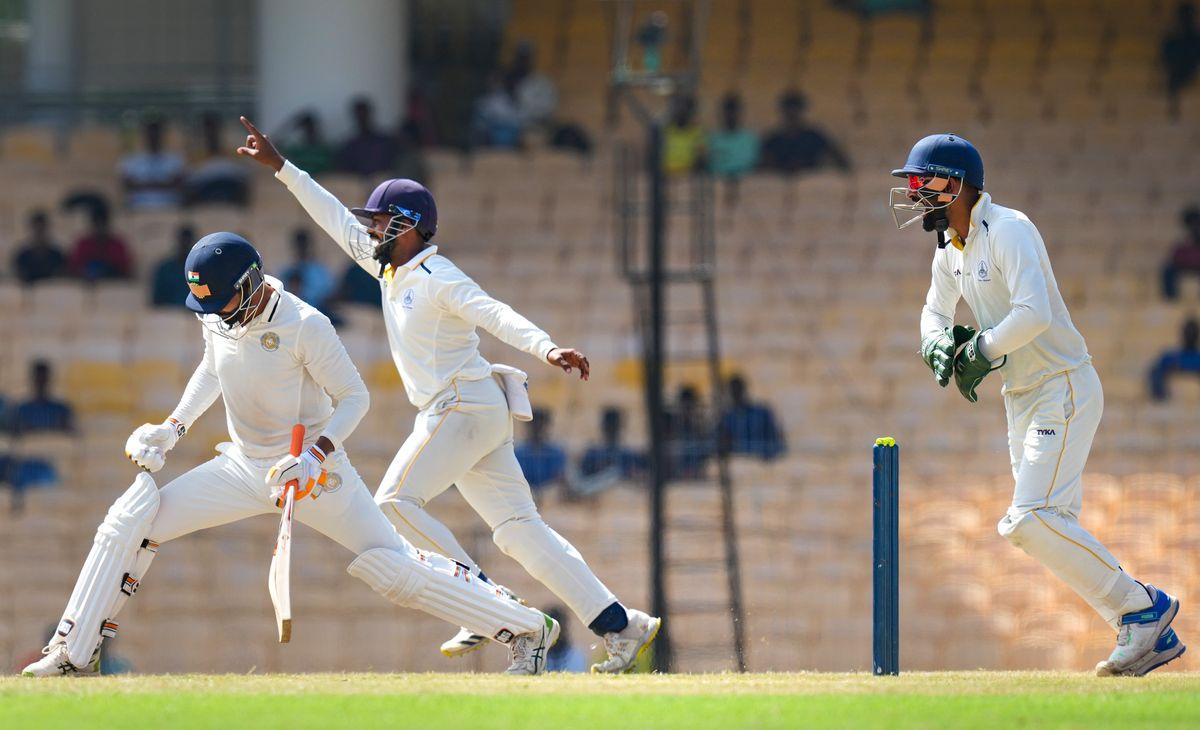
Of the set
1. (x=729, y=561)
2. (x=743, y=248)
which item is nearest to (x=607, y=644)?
(x=729, y=561)

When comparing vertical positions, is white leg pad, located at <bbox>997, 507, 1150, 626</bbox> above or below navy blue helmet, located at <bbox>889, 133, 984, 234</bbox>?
below

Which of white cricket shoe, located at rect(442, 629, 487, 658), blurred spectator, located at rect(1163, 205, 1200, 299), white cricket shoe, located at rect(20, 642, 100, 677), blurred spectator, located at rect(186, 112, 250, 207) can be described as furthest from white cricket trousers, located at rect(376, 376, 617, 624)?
blurred spectator, located at rect(186, 112, 250, 207)

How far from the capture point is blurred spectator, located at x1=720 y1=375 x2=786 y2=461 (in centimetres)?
1366

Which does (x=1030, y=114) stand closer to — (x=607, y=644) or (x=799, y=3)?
(x=799, y=3)

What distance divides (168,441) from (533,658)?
168cm

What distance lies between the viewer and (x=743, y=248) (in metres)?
16.6

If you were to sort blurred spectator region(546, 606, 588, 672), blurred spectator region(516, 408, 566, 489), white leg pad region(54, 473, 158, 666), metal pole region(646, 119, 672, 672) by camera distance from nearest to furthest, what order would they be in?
1. white leg pad region(54, 473, 158, 666)
2. blurred spectator region(546, 606, 588, 672)
3. metal pole region(646, 119, 672, 672)
4. blurred spectator region(516, 408, 566, 489)

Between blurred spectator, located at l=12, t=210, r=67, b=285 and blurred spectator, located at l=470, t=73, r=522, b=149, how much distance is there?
13.1ft

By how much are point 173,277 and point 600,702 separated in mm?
9501

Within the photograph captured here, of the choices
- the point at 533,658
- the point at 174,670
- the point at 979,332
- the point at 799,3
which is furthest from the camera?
the point at 799,3

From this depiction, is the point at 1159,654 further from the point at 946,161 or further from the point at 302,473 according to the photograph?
the point at 302,473

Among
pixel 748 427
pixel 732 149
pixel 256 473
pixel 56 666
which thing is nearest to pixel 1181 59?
pixel 732 149

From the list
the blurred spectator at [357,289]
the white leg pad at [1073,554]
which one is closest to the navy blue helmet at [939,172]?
the white leg pad at [1073,554]

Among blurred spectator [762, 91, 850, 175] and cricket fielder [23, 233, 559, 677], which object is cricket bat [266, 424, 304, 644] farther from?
blurred spectator [762, 91, 850, 175]
